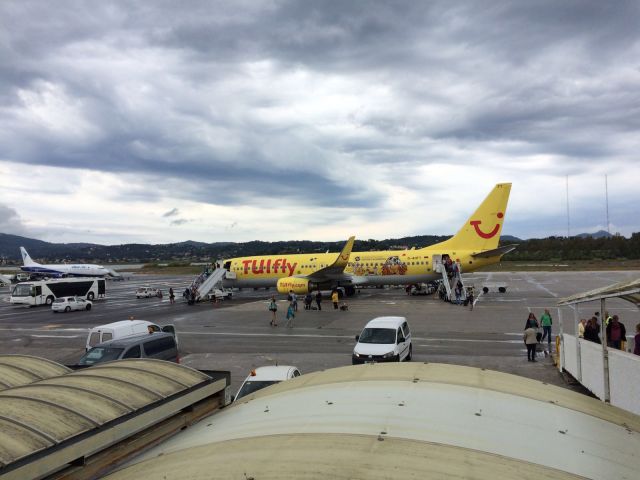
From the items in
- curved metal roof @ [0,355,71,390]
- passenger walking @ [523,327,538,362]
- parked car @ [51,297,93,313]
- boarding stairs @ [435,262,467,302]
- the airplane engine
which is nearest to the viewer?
curved metal roof @ [0,355,71,390]

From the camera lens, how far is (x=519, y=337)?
21484 millimetres

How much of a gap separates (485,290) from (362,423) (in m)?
43.3

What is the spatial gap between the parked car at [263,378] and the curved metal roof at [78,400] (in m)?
4.81

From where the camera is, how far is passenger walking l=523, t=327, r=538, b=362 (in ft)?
53.5

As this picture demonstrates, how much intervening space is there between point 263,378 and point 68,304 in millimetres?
34048

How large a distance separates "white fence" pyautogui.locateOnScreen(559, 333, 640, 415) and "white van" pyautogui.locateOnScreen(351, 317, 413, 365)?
514cm

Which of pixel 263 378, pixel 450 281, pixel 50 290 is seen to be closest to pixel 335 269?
pixel 450 281

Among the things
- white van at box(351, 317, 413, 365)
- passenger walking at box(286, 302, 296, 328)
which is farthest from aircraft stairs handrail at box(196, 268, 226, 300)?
white van at box(351, 317, 413, 365)

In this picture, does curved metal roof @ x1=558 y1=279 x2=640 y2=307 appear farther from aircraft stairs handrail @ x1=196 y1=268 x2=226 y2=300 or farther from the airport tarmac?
aircraft stairs handrail @ x1=196 y1=268 x2=226 y2=300

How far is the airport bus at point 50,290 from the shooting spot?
147ft

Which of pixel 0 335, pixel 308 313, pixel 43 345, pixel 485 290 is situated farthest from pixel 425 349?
pixel 485 290

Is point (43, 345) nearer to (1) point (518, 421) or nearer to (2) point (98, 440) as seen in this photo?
(2) point (98, 440)

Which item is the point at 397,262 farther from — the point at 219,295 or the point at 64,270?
the point at 64,270

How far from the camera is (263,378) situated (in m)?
11.0
